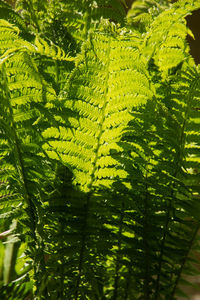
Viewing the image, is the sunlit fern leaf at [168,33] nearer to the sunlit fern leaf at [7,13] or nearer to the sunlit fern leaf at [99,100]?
the sunlit fern leaf at [99,100]

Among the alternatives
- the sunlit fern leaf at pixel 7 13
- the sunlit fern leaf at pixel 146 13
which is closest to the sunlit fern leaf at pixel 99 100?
the sunlit fern leaf at pixel 146 13

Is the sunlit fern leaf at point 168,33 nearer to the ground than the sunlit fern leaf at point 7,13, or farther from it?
nearer to the ground

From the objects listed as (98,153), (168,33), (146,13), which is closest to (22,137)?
(98,153)

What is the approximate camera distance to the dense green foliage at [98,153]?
419mm

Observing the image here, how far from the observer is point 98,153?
457 millimetres

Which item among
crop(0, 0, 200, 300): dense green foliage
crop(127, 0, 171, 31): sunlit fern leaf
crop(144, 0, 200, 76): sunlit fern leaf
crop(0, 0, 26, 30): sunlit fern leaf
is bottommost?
crop(0, 0, 200, 300): dense green foliage

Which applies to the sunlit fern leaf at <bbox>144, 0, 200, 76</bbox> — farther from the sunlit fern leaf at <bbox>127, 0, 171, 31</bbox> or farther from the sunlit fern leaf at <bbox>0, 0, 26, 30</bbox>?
the sunlit fern leaf at <bbox>0, 0, 26, 30</bbox>

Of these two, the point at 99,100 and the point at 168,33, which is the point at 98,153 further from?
the point at 168,33

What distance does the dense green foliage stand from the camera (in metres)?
0.42

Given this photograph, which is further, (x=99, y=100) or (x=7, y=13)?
(x=7, y=13)

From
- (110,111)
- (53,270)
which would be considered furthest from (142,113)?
(53,270)

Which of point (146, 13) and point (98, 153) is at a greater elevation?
point (146, 13)

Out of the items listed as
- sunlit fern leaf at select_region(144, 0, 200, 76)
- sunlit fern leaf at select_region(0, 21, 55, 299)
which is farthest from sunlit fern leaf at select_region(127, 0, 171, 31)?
sunlit fern leaf at select_region(0, 21, 55, 299)

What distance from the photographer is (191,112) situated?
479 mm
